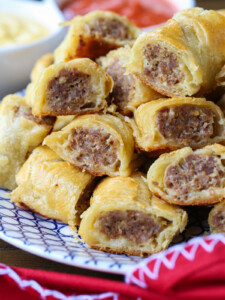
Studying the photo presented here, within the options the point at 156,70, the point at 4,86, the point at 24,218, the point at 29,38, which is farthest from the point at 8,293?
the point at 29,38

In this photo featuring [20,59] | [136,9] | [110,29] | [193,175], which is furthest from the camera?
[136,9]

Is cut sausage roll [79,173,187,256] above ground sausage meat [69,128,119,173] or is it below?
below

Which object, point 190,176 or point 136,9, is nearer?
point 190,176

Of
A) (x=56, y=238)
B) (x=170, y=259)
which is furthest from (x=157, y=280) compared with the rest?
Answer: (x=56, y=238)

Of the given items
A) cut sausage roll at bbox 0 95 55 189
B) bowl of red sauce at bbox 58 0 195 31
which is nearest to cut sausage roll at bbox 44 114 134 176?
cut sausage roll at bbox 0 95 55 189

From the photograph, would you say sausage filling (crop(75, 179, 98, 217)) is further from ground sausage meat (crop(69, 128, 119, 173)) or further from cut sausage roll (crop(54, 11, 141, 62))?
cut sausage roll (crop(54, 11, 141, 62))

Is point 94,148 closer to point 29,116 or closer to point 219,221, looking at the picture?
point 29,116

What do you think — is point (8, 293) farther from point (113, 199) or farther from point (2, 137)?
point (2, 137)
